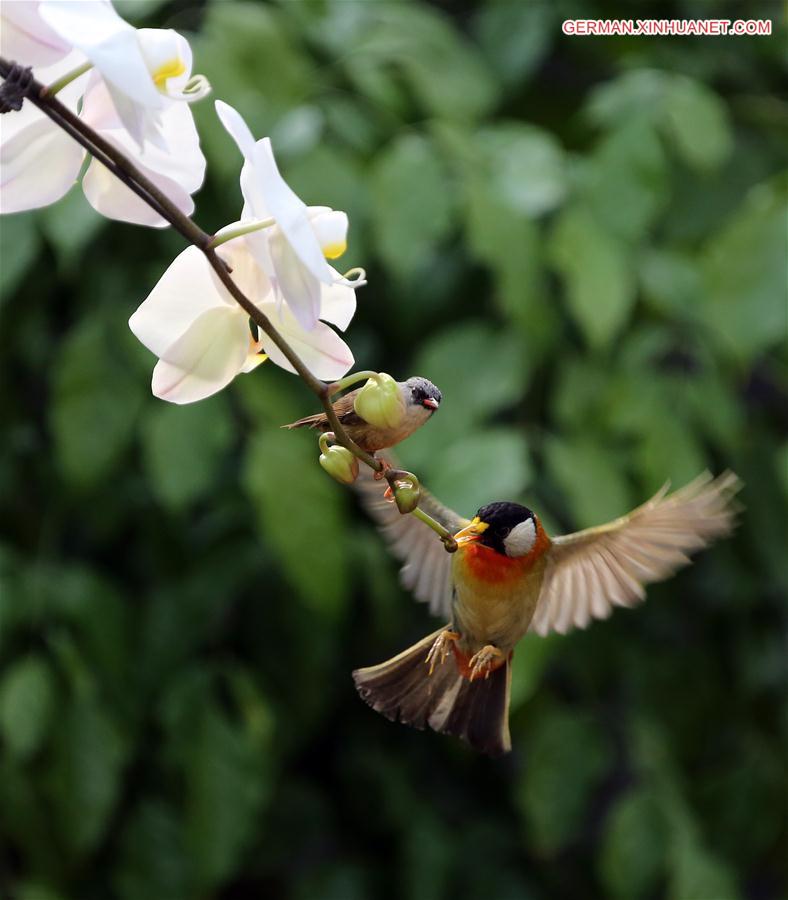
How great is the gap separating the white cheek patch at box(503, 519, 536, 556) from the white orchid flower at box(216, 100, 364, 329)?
191mm

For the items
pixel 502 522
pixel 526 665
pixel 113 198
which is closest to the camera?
pixel 113 198

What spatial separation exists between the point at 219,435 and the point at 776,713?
93 cm

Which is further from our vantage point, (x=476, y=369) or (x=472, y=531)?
(x=476, y=369)

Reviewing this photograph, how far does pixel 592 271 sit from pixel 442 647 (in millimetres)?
677

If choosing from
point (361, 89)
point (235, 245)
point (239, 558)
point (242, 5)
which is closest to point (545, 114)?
point (361, 89)

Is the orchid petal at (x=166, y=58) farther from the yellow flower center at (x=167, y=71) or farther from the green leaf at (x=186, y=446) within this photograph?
the green leaf at (x=186, y=446)

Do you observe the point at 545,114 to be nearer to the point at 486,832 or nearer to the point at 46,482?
the point at 46,482

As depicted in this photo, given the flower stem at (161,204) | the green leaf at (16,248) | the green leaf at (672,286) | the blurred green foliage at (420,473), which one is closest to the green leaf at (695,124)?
the blurred green foliage at (420,473)

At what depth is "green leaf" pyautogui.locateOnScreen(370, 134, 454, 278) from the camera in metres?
1.17

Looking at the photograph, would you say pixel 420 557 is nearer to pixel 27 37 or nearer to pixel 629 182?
pixel 27 37

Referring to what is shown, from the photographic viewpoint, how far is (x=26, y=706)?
49.2 inches

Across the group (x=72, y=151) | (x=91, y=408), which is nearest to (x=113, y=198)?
(x=72, y=151)

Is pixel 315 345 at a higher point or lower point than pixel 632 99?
→ higher

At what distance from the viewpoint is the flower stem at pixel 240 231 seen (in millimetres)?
386
